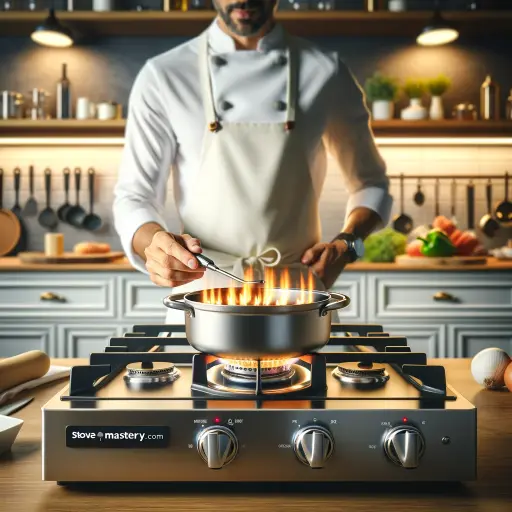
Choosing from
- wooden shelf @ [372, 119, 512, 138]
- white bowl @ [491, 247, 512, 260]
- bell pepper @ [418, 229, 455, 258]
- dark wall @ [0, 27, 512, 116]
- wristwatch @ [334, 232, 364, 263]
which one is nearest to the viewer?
wristwatch @ [334, 232, 364, 263]

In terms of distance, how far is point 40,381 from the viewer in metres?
1.09

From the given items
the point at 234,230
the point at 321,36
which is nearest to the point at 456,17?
the point at 321,36

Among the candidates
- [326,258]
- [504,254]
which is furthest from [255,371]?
[504,254]

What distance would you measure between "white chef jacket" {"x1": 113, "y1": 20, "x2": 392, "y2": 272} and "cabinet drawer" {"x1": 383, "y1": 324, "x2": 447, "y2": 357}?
5.19ft

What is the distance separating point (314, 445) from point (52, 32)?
310 cm

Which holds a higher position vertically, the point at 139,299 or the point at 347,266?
the point at 347,266

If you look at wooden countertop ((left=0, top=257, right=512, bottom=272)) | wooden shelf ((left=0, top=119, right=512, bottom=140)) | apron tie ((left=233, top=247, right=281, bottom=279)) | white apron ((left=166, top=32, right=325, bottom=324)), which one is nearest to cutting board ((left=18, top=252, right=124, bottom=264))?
wooden countertop ((left=0, top=257, right=512, bottom=272))

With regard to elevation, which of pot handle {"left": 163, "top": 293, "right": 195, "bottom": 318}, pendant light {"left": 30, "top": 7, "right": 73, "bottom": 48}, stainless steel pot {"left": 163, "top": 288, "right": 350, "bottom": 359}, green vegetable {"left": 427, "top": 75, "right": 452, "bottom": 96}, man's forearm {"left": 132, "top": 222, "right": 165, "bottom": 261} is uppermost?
pendant light {"left": 30, "top": 7, "right": 73, "bottom": 48}

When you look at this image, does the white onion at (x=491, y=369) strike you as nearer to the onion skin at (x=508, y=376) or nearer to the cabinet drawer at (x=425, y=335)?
the onion skin at (x=508, y=376)

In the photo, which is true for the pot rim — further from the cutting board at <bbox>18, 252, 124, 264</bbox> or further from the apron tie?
the cutting board at <bbox>18, 252, 124, 264</bbox>

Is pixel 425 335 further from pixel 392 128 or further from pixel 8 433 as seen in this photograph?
pixel 8 433

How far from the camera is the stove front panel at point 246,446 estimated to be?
66cm

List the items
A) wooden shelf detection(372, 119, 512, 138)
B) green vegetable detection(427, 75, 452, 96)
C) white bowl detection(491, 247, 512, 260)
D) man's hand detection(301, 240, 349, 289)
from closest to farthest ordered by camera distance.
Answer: man's hand detection(301, 240, 349, 289) < white bowl detection(491, 247, 512, 260) < wooden shelf detection(372, 119, 512, 138) < green vegetable detection(427, 75, 452, 96)

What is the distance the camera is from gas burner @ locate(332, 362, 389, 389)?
2.54ft
